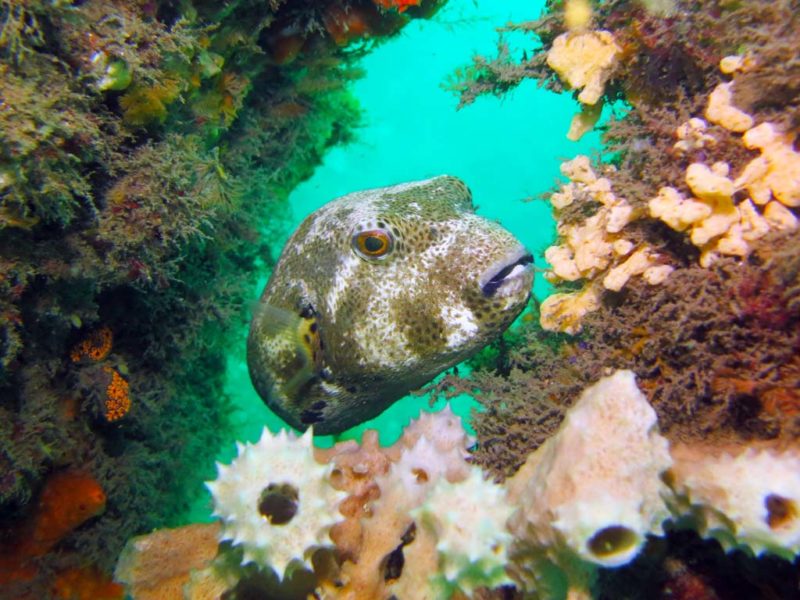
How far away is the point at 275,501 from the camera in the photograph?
2016 mm

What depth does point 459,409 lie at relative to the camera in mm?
30781

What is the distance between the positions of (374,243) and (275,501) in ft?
5.35

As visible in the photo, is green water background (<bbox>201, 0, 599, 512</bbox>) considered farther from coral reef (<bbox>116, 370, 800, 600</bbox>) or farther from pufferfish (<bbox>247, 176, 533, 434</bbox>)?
coral reef (<bbox>116, 370, 800, 600</bbox>)

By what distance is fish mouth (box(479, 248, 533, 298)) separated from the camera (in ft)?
9.30

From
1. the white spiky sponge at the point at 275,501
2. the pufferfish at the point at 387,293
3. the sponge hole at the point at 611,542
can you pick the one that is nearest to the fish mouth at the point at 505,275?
the pufferfish at the point at 387,293

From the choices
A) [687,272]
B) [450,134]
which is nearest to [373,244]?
[687,272]

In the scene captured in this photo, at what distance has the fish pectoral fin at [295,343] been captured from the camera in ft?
11.4

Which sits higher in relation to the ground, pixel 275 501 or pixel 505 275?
pixel 505 275

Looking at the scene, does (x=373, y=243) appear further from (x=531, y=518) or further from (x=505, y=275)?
(x=531, y=518)

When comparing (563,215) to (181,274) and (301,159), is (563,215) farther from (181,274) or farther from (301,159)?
(301,159)

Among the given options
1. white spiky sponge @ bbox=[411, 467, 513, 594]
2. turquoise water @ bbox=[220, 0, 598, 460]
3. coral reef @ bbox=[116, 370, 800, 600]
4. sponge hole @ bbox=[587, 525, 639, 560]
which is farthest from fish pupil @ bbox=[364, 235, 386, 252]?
turquoise water @ bbox=[220, 0, 598, 460]

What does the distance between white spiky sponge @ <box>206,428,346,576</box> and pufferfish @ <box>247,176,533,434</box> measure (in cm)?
116

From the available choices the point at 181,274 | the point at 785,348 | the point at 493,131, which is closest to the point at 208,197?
the point at 181,274

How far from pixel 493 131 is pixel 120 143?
322 feet
